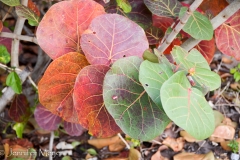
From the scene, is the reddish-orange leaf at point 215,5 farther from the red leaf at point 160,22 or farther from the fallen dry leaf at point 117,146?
the fallen dry leaf at point 117,146

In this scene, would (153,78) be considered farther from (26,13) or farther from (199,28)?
(26,13)

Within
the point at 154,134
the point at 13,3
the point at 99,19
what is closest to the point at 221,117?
the point at 154,134

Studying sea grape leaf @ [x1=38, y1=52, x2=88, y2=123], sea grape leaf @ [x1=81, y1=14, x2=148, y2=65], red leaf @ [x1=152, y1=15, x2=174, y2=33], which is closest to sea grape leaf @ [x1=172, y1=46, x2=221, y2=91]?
sea grape leaf @ [x1=81, y1=14, x2=148, y2=65]

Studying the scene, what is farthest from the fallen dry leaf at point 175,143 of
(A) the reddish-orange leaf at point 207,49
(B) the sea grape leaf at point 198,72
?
(B) the sea grape leaf at point 198,72

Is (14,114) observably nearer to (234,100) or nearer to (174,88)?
(174,88)

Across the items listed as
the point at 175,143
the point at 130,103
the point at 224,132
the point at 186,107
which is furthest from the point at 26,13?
the point at 224,132

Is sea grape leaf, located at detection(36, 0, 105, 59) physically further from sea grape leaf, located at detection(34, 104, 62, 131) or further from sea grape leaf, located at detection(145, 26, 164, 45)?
sea grape leaf, located at detection(34, 104, 62, 131)
